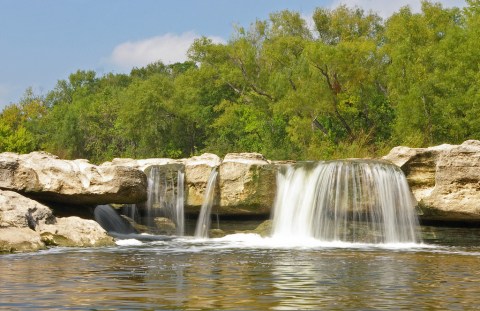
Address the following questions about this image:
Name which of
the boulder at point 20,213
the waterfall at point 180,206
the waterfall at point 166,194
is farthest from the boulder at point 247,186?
the boulder at point 20,213

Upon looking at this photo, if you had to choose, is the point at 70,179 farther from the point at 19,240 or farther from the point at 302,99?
the point at 302,99

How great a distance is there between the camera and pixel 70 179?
2511 centimetres

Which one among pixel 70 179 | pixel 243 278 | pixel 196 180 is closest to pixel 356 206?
pixel 196 180

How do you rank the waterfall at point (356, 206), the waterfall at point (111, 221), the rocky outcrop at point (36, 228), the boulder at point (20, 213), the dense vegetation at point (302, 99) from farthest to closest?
the dense vegetation at point (302, 99)
the waterfall at point (111, 221)
the waterfall at point (356, 206)
the boulder at point (20, 213)
the rocky outcrop at point (36, 228)

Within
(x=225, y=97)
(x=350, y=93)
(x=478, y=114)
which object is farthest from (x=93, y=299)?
(x=225, y=97)

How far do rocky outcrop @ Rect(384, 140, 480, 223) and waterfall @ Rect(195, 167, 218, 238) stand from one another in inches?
245

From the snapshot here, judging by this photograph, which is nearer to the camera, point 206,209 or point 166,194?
point 206,209

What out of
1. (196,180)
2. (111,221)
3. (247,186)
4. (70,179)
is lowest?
(111,221)

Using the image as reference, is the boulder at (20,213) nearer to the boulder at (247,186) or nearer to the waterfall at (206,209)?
the waterfall at (206,209)

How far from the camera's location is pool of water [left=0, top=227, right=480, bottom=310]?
34.4 feet

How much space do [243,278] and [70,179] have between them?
42.1ft

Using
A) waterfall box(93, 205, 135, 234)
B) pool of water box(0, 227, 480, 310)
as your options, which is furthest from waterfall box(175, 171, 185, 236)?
pool of water box(0, 227, 480, 310)

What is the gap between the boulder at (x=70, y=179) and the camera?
80.8ft

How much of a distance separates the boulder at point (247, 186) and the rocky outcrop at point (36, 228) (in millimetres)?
5385
